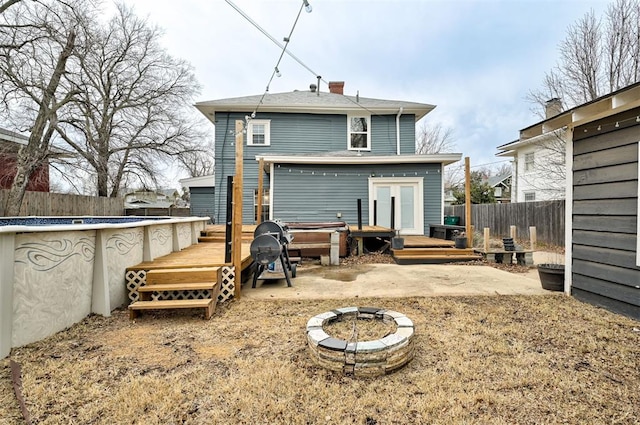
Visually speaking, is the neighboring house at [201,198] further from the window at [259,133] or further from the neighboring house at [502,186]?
the neighboring house at [502,186]

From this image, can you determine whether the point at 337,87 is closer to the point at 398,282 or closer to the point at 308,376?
the point at 398,282

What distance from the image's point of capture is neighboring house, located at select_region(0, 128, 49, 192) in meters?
11.7

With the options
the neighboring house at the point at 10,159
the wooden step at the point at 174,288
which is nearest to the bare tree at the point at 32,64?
the neighboring house at the point at 10,159

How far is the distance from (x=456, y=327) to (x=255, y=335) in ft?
6.95

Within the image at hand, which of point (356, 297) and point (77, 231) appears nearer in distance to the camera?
point (77, 231)

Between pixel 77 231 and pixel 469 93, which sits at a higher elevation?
pixel 469 93

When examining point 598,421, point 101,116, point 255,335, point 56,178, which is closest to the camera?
point 598,421

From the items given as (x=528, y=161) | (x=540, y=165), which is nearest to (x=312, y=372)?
(x=540, y=165)

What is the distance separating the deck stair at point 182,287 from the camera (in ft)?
11.6

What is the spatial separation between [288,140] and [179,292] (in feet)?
28.2

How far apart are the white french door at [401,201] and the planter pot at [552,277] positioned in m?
5.29

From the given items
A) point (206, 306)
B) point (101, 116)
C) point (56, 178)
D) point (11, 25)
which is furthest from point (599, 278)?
point (101, 116)

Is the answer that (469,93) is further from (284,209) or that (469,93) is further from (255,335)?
(255,335)

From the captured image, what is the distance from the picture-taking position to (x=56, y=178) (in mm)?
12742
